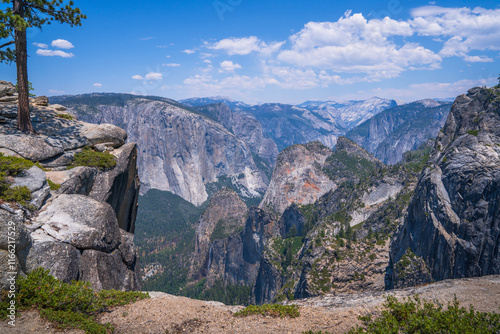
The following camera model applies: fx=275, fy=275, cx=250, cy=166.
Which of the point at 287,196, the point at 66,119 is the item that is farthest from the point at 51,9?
the point at 287,196

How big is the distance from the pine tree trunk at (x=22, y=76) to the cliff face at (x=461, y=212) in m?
50.2

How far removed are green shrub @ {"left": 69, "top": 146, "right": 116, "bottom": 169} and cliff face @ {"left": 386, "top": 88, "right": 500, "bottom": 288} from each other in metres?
43.6

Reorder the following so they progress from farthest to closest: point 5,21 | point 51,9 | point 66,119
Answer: point 66,119 → point 51,9 → point 5,21

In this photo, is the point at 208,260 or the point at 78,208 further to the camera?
the point at 208,260

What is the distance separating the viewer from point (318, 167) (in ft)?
628

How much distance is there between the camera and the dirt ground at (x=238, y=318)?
11.8 m

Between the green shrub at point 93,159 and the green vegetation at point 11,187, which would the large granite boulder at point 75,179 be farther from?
the green vegetation at point 11,187

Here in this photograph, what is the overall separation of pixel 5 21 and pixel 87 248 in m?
16.8

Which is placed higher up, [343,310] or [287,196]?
[343,310]

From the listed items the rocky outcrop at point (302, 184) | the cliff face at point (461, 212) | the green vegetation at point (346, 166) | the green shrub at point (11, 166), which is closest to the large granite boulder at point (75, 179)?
the green shrub at point (11, 166)

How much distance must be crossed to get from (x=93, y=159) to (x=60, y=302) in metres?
13.9

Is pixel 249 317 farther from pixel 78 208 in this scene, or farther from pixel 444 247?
pixel 444 247

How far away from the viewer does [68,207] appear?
16766 millimetres

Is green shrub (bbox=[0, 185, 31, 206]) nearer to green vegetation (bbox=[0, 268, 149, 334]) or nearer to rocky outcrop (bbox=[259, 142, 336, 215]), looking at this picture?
green vegetation (bbox=[0, 268, 149, 334])
